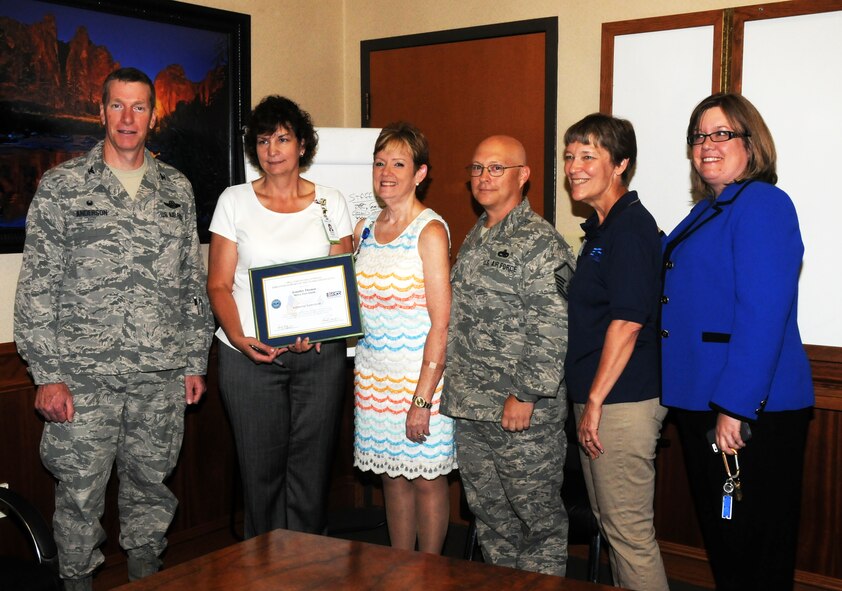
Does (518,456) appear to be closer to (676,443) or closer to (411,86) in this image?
(676,443)

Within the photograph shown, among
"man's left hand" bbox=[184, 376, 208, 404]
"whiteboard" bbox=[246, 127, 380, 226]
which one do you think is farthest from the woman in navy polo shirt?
"whiteboard" bbox=[246, 127, 380, 226]

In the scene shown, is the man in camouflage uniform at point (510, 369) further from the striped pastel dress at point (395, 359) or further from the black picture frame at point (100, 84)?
the black picture frame at point (100, 84)

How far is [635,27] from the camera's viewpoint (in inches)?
137

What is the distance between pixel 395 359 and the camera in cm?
286

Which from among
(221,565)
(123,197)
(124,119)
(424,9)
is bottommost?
(221,565)

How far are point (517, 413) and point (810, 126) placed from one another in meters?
1.65

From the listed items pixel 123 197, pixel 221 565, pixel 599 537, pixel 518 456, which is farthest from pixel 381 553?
pixel 123 197

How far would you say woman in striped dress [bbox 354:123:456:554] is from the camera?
110 inches

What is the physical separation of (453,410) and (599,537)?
66 cm

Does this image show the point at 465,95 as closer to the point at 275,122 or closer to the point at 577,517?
the point at 275,122

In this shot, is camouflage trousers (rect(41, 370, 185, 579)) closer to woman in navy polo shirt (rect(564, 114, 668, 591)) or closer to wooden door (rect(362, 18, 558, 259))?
woman in navy polo shirt (rect(564, 114, 668, 591))

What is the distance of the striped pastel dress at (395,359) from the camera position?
2.82 m

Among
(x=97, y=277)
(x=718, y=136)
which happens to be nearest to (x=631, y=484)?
(x=718, y=136)

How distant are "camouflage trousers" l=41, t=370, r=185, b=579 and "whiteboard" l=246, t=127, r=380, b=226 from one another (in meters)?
1.29
